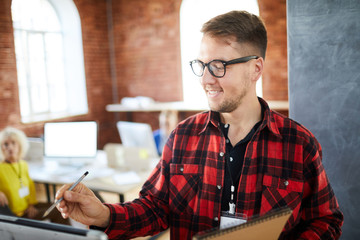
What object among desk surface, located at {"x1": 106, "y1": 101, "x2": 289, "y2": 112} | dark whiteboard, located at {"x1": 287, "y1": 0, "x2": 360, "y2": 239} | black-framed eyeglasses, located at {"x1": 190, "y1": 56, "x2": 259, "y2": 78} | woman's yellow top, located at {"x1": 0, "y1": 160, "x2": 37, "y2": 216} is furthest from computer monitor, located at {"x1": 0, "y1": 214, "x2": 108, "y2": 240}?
desk surface, located at {"x1": 106, "y1": 101, "x2": 289, "y2": 112}

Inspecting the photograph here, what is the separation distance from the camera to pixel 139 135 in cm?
309

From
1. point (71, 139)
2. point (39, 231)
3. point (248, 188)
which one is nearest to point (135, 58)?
point (71, 139)

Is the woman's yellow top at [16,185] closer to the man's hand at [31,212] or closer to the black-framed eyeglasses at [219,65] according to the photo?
the man's hand at [31,212]

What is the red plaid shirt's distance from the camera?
113 cm

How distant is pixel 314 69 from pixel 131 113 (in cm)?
506

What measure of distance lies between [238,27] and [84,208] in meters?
0.84

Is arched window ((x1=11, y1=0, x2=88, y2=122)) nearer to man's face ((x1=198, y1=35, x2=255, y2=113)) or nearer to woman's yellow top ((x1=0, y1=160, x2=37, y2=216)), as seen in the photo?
woman's yellow top ((x1=0, y1=160, x2=37, y2=216))

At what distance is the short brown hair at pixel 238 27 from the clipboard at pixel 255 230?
2.11ft

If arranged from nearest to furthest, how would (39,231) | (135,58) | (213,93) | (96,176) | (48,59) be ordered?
(39,231), (213,93), (96,176), (48,59), (135,58)

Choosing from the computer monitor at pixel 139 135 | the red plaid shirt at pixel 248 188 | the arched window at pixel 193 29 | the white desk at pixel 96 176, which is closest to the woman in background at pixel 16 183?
the white desk at pixel 96 176

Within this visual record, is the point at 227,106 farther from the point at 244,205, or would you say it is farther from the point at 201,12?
the point at 201,12

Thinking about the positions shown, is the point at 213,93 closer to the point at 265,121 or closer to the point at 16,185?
the point at 265,121

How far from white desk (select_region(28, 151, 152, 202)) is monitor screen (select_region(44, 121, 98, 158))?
163 millimetres

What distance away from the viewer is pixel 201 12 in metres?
5.66
